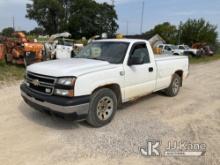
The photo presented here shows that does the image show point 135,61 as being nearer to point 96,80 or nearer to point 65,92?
point 96,80

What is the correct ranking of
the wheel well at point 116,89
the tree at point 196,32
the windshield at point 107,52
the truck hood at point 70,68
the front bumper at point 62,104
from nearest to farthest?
the front bumper at point 62,104, the truck hood at point 70,68, the wheel well at point 116,89, the windshield at point 107,52, the tree at point 196,32

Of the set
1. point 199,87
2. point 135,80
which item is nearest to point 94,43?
point 135,80

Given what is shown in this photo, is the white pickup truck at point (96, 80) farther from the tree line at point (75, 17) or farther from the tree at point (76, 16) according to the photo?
the tree at point (76, 16)

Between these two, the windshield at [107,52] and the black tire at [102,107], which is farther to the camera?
the windshield at [107,52]

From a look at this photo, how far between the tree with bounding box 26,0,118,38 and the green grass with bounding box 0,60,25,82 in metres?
52.9

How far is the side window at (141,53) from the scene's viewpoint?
5673mm

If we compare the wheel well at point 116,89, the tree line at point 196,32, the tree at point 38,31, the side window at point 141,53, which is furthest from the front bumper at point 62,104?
the tree at point 38,31

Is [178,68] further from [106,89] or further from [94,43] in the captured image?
[106,89]

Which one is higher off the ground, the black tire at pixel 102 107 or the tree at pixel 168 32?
the tree at pixel 168 32

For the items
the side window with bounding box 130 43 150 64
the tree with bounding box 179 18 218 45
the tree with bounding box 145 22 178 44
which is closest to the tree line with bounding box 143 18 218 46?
the tree with bounding box 179 18 218 45

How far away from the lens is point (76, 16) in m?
64.7

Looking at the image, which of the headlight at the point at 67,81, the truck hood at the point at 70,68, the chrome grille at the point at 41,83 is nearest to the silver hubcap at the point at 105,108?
the truck hood at the point at 70,68


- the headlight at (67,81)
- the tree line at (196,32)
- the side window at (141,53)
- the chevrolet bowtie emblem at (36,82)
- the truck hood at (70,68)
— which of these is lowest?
the chevrolet bowtie emblem at (36,82)

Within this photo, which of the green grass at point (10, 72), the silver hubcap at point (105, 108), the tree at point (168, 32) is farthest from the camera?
the tree at point (168, 32)
